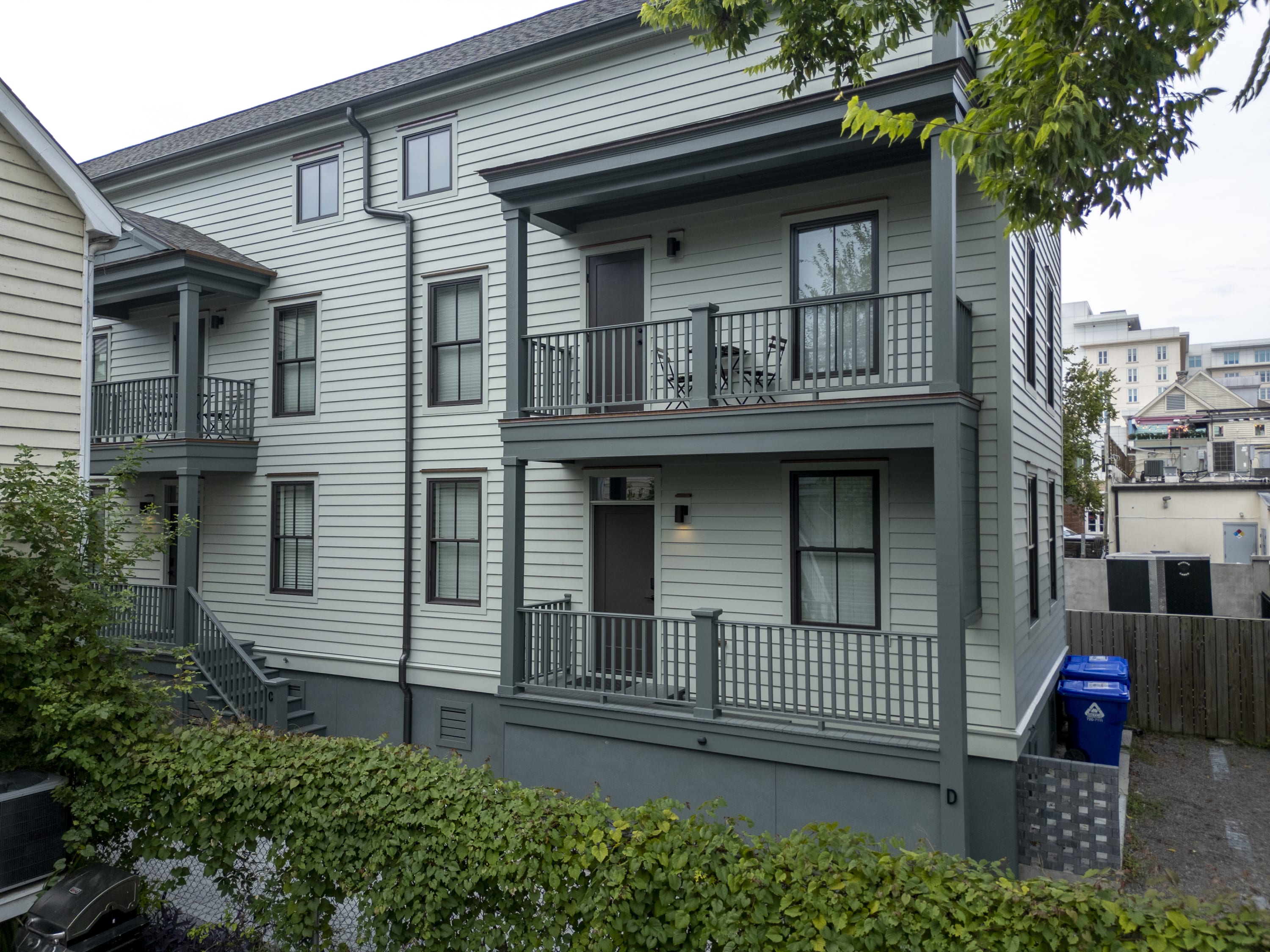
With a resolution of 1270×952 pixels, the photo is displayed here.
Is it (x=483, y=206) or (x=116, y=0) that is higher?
(x=116, y=0)

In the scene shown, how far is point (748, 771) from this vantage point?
8312 millimetres

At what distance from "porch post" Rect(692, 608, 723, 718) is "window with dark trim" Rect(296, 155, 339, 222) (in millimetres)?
8930

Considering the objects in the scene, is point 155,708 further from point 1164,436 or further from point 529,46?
point 1164,436

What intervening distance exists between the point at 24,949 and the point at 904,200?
971 cm

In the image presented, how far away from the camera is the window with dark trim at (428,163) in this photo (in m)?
12.0

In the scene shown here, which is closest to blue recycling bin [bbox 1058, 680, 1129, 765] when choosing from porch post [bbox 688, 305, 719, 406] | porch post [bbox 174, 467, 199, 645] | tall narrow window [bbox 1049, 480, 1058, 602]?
tall narrow window [bbox 1049, 480, 1058, 602]

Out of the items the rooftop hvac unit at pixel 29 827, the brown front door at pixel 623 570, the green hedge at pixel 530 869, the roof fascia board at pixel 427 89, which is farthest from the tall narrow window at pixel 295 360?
the green hedge at pixel 530 869

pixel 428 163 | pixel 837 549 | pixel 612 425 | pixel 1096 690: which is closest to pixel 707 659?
pixel 837 549

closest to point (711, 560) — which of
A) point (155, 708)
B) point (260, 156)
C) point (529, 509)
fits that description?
point (529, 509)

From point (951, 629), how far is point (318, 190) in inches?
451

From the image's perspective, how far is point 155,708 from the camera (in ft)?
20.6

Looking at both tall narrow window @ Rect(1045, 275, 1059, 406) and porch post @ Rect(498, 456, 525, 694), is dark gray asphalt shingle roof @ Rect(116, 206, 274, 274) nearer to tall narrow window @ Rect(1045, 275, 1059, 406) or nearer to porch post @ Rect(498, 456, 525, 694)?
porch post @ Rect(498, 456, 525, 694)

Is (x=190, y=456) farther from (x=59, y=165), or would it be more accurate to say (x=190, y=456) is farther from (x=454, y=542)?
(x=59, y=165)

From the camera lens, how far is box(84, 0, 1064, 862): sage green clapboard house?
314 inches
